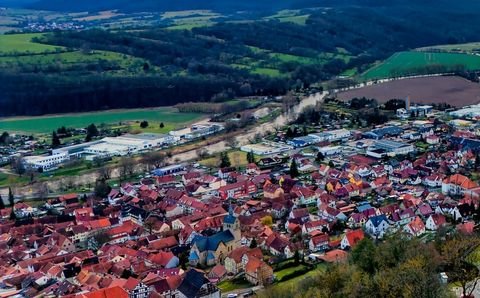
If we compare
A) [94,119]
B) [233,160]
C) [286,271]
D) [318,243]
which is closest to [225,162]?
[233,160]

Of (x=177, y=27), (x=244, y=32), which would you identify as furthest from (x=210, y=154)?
(x=177, y=27)

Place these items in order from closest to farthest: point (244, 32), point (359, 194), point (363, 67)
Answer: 1. point (359, 194)
2. point (363, 67)
3. point (244, 32)

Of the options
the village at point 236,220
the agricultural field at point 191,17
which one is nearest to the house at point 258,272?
the village at point 236,220

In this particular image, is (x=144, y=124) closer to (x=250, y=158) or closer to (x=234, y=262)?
(x=250, y=158)

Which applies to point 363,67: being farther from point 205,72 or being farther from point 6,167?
point 6,167

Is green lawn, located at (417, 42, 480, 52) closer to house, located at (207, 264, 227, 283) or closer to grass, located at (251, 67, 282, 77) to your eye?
grass, located at (251, 67, 282, 77)

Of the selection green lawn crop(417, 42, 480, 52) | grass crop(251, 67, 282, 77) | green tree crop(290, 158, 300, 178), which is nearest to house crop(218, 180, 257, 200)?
green tree crop(290, 158, 300, 178)
